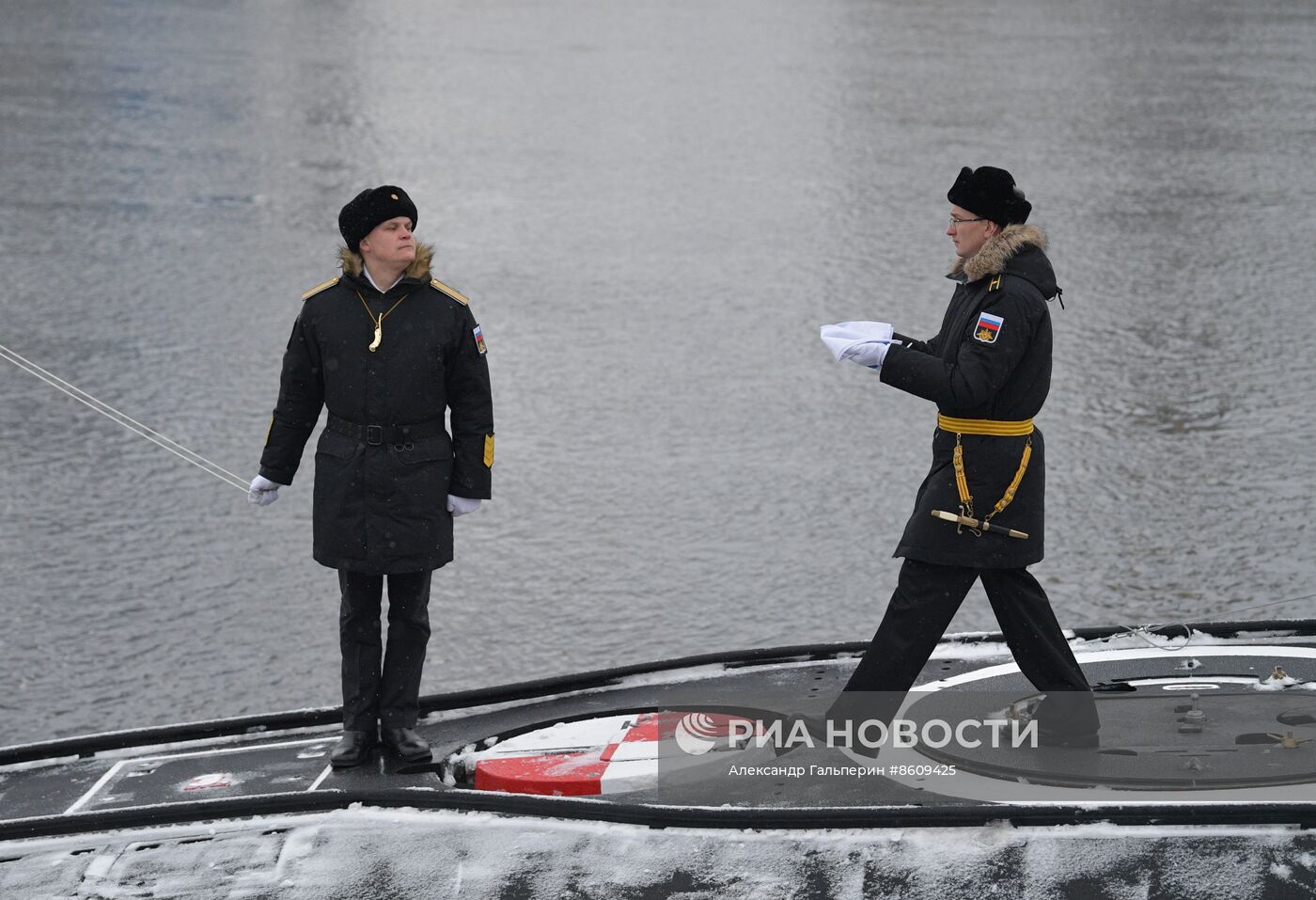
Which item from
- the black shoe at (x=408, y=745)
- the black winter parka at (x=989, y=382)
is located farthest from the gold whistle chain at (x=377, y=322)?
the black winter parka at (x=989, y=382)

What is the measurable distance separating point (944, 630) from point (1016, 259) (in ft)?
3.39

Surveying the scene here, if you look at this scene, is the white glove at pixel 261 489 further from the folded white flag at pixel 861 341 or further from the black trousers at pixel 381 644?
the folded white flag at pixel 861 341

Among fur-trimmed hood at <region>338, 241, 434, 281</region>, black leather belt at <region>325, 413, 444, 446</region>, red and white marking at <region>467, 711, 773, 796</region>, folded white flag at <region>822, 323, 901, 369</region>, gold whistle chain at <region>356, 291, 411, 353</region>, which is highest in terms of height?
fur-trimmed hood at <region>338, 241, 434, 281</region>

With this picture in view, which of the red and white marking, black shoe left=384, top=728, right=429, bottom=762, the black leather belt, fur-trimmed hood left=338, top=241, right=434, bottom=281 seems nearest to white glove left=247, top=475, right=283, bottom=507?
the black leather belt

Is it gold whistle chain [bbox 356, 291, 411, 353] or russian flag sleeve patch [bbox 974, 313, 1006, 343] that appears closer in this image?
russian flag sleeve patch [bbox 974, 313, 1006, 343]

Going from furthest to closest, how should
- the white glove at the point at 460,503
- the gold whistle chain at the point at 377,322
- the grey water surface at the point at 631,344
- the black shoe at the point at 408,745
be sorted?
1. the grey water surface at the point at 631,344
2. the black shoe at the point at 408,745
3. the white glove at the point at 460,503
4. the gold whistle chain at the point at 377,322

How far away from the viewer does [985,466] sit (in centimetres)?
480

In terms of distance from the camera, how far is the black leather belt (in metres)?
4.99

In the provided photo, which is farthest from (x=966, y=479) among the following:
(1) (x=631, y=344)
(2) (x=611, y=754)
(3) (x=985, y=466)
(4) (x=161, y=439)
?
(1) (x=631, y=344)

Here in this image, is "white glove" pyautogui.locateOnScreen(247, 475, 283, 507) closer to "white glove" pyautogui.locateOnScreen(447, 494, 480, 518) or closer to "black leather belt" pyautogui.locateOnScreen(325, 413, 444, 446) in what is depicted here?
"black leather belt" pyautogui.locateOnScreen(325, 413, 444, 446)

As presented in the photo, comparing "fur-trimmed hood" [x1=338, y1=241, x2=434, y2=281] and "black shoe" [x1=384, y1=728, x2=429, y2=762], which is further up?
"fur-trimmed hood" [x1=338, y1=241, x2=434, y2=281]

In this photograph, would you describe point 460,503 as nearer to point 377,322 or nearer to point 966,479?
point 377,322

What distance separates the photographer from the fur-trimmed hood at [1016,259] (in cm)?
472

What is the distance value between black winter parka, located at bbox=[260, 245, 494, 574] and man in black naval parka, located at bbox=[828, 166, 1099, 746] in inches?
46.7
